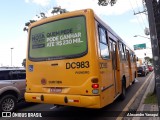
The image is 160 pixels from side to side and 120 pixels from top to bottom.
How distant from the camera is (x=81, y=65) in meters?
6.07

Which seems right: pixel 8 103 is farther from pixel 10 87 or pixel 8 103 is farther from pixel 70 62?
pixel 70 62

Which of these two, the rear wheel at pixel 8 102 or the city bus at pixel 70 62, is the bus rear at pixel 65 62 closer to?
the city bus at pixel 70 62

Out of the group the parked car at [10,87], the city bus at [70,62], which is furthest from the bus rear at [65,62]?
the parked car at [10,87]

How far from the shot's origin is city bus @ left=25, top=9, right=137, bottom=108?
233 inches

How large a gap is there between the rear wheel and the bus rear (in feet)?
4.68

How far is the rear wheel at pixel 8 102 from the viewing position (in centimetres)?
784

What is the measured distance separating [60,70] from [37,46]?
52.7 inches

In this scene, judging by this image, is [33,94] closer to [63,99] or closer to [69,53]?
[63,99]

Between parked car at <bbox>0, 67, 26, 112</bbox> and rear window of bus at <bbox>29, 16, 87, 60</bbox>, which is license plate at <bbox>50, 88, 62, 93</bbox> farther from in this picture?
parked car at <bbox>0, 67, 26, 112</bbox>

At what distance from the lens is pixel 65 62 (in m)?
6.34

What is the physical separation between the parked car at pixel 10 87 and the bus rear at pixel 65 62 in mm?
1354

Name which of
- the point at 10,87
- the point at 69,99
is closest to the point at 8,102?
the point at 10,87

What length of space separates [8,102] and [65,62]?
10.5 feet

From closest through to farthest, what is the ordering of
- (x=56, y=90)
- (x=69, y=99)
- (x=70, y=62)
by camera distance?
(x=69, y=99)
(x=70, y=62)
(x=56, y=90)
